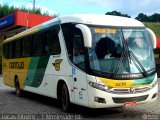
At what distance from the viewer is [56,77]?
1359 cm

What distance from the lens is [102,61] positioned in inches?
447

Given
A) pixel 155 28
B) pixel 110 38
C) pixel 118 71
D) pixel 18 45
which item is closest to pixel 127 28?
pixel 110 38

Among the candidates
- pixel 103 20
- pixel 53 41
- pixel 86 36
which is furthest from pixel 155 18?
pixel 86 36

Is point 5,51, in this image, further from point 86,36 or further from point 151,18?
point 151,18

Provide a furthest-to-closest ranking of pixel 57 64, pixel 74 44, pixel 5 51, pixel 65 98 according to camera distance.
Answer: pixel 5 51 < pixel 57 64 < pixel 65 98 < pixel 74 44

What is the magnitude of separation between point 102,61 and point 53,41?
2942 millimetres

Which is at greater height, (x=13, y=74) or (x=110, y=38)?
(x=110, y=38)

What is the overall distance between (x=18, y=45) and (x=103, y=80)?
28.0ft

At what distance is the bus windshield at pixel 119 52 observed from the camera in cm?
1132

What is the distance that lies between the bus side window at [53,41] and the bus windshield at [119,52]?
6.69ft

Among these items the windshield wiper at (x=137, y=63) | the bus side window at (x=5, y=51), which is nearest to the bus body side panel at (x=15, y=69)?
the bus side window at (x=5, y=51)

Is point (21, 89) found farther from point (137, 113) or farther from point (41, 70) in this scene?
point (137, 113)

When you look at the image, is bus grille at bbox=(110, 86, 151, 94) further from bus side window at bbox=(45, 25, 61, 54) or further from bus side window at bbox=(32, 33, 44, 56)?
bus side window at bbox=(32, 33, 44, 56)

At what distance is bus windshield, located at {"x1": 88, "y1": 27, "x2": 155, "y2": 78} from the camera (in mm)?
11320
